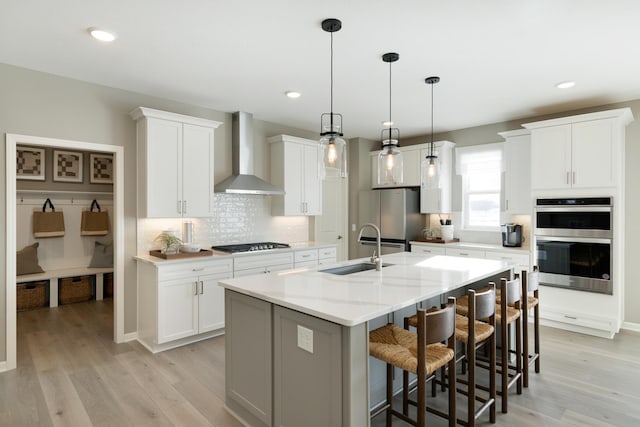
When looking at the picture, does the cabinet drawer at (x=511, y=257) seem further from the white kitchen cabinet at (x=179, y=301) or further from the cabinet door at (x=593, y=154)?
the white kitchen cabinet at (x=179, y=301)

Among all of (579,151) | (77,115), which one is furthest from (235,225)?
(579,151)

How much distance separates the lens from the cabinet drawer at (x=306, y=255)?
4789mm

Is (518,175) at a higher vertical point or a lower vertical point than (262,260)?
higher

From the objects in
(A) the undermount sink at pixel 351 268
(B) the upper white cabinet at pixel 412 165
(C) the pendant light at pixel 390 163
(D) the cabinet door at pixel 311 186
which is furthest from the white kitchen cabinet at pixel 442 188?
(C) the pendant light at pixel 390 163

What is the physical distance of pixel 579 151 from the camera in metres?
4.12

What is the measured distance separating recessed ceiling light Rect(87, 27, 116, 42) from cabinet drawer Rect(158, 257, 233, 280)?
79.7 inches

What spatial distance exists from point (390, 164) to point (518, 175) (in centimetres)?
287

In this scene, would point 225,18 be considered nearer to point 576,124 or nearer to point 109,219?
point 576,124

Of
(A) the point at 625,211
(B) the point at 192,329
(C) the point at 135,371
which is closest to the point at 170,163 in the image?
(B) the point at 192,329

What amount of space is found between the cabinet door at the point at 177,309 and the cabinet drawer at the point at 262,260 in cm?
52

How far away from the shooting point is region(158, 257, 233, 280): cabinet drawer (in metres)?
3.66

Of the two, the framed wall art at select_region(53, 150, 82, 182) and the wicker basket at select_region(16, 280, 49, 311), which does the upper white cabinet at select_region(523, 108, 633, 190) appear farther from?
the wicker basket at select_region(16, 280, 49, 311)

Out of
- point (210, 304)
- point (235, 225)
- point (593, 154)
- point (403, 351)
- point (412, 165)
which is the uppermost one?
point (412, 165)

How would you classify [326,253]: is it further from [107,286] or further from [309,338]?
[107,286]
